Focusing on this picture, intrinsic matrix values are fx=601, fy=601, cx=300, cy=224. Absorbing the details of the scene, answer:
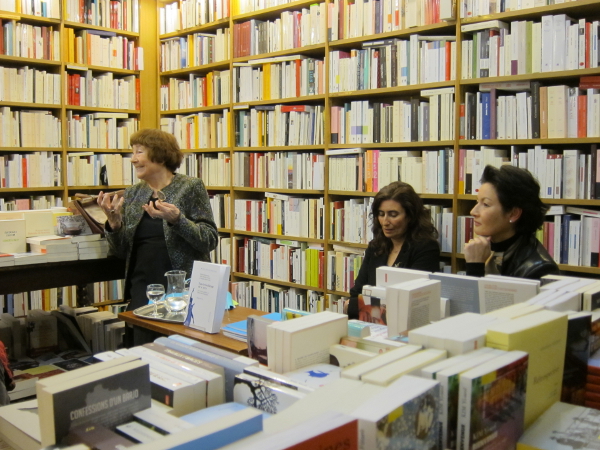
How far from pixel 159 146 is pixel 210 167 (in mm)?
1718

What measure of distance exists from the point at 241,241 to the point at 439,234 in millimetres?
1811

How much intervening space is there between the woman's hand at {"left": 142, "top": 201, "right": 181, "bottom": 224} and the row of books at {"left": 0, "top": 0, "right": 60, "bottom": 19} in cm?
251

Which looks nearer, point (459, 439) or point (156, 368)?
point (459, 439)

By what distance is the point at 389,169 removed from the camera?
145 inches

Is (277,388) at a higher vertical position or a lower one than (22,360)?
higher

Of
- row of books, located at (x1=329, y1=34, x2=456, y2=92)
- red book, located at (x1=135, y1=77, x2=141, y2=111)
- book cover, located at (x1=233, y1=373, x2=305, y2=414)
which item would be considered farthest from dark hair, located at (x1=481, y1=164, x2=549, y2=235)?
red book, located at (x1=135, y1=77, x2=141, y2=111)

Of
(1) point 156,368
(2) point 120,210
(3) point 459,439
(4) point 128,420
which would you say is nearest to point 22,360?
(2) point 120,210

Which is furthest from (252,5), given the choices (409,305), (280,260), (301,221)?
(409,305)

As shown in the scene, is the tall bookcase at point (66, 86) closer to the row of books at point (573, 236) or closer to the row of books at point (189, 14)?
the row of books at point (189, 14)

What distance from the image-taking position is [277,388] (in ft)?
3.94

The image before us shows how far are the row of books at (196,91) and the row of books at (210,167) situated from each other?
0.42 metres

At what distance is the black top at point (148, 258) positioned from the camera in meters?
3.16

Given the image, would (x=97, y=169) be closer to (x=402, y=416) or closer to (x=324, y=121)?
(x=324, y=121)

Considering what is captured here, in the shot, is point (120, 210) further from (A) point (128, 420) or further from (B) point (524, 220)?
(A) point (128, 420)
